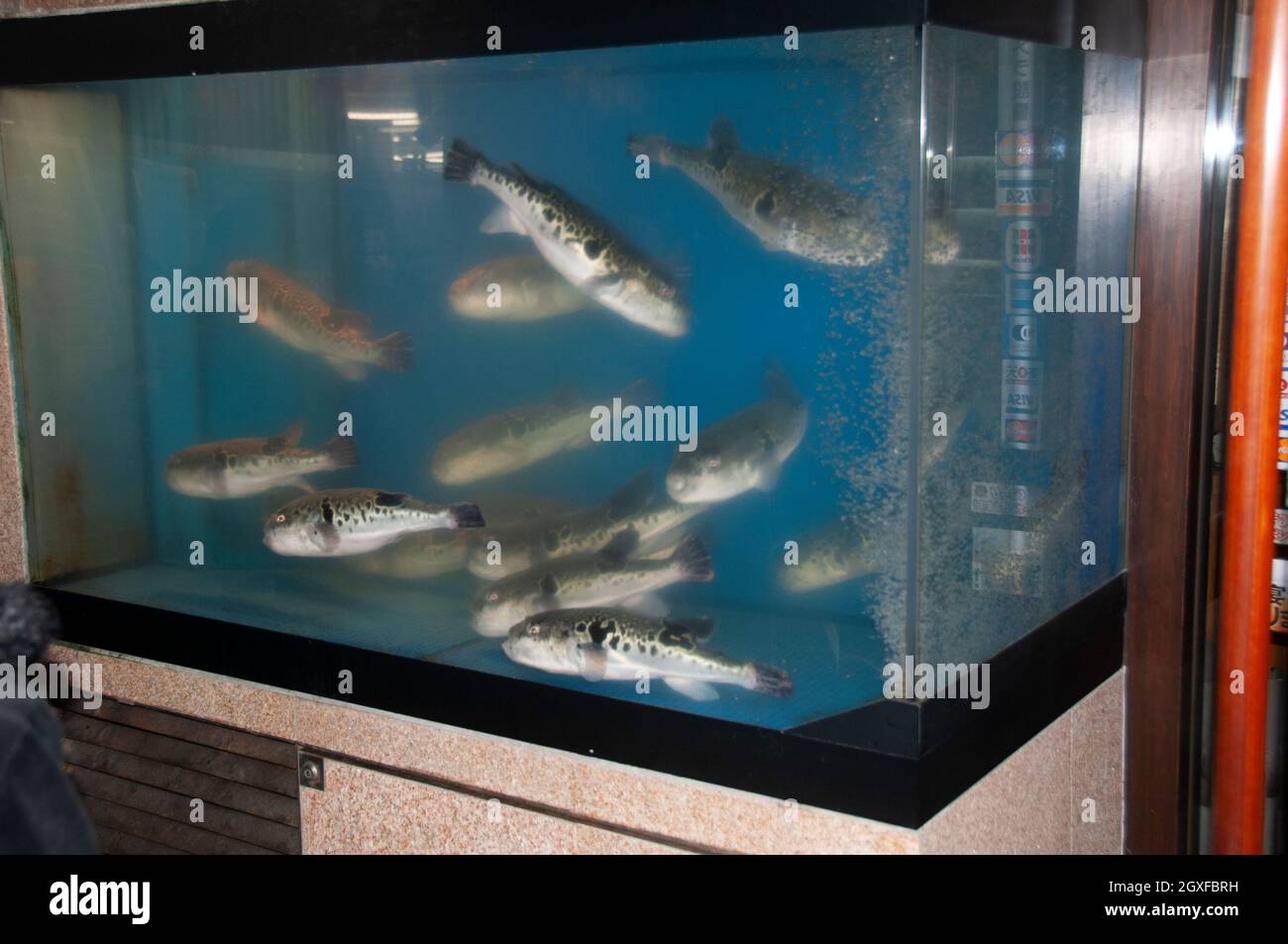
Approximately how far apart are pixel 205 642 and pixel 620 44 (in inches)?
58.2

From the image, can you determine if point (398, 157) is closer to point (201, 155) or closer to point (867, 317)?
point (201, 155)

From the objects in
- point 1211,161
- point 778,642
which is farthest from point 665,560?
point 1211,161

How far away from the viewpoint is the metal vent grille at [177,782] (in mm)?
2396

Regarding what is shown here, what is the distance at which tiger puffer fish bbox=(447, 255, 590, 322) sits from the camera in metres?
2.00

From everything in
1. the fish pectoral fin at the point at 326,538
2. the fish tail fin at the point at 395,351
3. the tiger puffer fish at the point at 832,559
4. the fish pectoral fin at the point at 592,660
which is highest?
the fish tail fin at the point at 395,351

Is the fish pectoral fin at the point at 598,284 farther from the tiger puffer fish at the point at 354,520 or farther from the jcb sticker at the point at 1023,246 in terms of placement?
the jcb sticker at the point at 1023,246

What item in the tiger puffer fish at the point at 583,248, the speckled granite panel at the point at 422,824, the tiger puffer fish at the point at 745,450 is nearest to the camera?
the tiger puffer fish at the point at 745,450

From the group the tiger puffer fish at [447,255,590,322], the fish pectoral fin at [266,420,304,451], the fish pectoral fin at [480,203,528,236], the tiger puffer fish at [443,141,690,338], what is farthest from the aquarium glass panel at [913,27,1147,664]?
the fish pectoral fin at [266,420,304,451]

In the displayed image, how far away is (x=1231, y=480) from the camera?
221cm

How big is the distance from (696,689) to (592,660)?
183mm

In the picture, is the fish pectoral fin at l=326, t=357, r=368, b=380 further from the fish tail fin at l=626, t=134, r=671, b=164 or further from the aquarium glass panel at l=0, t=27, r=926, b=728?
the fish tail fin at l=626, t=134, r=671, b=164

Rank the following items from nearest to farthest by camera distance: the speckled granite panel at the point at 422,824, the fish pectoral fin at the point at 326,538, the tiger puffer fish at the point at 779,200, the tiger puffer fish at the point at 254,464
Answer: the tiger puffer fish at the point at 779,200 → the speckled granite panel at the point at 422,824 → the fish pectoral fin at the point at 326,538 → the tiger puffer fish at the point at 254,464

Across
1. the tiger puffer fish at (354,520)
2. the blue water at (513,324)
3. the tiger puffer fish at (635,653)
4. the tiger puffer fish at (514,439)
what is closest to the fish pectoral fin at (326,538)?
the tiger puffer fish at (354,520)

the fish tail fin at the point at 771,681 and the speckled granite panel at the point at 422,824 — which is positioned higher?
the fish tail fin at the point at 771,681
